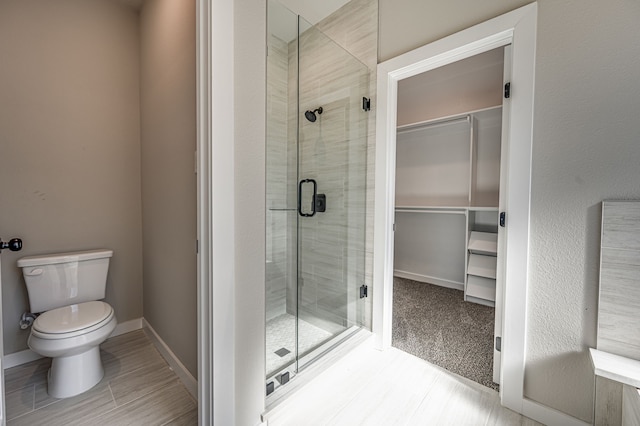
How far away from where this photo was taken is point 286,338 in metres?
1.65

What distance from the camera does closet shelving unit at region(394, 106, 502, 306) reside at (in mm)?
2902

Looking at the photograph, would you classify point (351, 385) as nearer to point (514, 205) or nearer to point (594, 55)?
point (514, 205)

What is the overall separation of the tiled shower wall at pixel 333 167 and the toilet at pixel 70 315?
3.83 feet

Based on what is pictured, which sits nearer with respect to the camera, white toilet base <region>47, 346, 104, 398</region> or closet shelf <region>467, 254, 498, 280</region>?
white toilet base <region>47, 346, 104, 398</region>

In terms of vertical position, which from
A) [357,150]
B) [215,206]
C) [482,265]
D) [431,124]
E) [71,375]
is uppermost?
[431,124]

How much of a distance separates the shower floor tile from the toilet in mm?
1032

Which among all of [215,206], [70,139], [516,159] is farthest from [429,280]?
[70,139]

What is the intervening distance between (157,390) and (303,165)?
1722 millimetres

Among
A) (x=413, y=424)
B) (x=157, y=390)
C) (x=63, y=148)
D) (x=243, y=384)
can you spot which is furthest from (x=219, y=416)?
(x=63, y=148)

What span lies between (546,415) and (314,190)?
185cm

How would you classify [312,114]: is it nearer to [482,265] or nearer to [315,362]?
[315,362]

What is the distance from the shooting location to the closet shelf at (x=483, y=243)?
281 centimetres

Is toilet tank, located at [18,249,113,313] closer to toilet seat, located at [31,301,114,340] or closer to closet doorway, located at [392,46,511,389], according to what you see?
toilet seat, located at [31,301,114,340]

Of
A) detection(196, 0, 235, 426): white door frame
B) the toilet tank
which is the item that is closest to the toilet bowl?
the toilet tank
